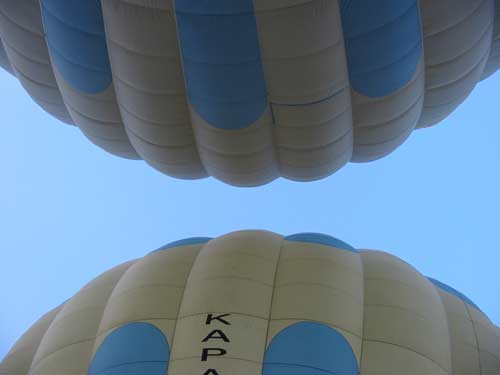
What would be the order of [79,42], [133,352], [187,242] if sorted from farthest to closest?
[187,242] < [79,42] < [133,352]

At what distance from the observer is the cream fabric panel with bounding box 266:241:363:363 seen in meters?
4.21

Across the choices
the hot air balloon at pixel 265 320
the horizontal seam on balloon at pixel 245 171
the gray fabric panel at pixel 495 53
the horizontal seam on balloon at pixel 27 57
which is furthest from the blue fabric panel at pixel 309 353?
the horizontal seam on balloon at pixel 27 57

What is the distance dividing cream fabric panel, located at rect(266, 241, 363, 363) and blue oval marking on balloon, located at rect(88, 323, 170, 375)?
60 cm

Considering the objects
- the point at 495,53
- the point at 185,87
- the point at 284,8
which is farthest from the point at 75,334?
the point at 495,53

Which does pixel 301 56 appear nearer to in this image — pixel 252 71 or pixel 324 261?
pixel 252 71

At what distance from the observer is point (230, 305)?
14.1 ft

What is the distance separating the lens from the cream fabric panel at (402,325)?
4082 millimetres

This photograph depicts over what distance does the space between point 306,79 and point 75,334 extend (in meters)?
2.03

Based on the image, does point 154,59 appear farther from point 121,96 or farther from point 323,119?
point 323,119

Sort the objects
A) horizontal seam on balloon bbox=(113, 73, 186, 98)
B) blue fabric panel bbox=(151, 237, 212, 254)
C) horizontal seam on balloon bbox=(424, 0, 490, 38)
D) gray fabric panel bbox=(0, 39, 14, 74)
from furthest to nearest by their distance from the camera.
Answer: gray fabric panel bbox=(0, 39, 14, 74) < blue fabric panel bbox=(151, 237, 212, 254) < horizontal seam on balloon bbox=(113, 73, 186, 98) < horizontal seam on balloon bbox=(424, 0, 490, 38)

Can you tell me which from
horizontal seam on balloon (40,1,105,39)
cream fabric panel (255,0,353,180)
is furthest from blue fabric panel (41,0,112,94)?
cream fabric panel (255,0,353,180)

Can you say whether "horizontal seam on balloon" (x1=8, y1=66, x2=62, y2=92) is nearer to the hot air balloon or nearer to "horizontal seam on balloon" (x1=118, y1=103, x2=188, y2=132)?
"horizontal seam on balloon" (x1=118, y1=103, x2=188, y2=132)

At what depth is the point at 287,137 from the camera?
488cm

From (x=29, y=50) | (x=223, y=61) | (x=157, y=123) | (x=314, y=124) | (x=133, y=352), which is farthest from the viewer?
(x=29, y=50)
